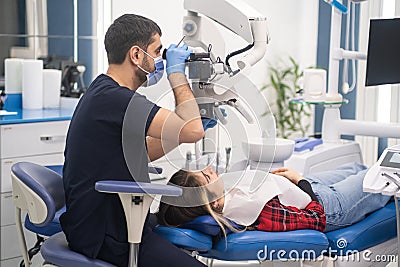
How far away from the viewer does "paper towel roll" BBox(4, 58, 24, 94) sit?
10.7ft

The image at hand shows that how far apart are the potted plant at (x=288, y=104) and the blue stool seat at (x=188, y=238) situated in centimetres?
260

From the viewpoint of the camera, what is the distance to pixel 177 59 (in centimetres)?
190

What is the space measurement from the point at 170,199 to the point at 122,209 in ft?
0.54

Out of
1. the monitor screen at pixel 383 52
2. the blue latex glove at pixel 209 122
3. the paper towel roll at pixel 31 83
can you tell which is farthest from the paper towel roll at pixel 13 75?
the monitor screen at pixel 383 52

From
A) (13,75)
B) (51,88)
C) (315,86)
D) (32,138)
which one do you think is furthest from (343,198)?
(13,75)

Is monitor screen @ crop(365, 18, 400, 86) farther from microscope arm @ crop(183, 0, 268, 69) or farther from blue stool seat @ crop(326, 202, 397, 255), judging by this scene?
microscope arm @ crop(183, 0, 268, 69)

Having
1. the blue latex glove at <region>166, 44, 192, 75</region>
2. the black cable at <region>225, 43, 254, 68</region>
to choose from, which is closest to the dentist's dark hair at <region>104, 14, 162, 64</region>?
the blue latex glove at <region>166, 44, 192, 75</region>

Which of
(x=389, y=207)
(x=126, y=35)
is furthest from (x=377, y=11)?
(x=126, y=35)

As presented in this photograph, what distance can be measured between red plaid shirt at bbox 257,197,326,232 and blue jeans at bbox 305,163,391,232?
0.07m

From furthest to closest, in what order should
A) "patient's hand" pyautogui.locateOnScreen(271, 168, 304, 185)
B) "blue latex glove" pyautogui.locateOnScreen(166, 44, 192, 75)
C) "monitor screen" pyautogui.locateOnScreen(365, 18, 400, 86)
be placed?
"monitor screen" pyautogui.locateOnScreen(365, 18, 400, 86) → "patient's hand" pyautogui.locateOnScreen(271, 168, 304, 185) → "blue latex glove" pyautogui.locateOnScreen(166, 44, 192, 75)

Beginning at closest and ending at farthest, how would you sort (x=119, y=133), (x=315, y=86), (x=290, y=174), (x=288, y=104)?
(x=119, y=133) < (x=290, y=174) < (x=315, y=86) < (x=288, y=104)

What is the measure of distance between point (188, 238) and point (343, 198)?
0.70 m

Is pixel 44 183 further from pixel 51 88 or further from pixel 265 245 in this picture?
pixel 51 88

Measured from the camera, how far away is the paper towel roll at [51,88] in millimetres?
3332
